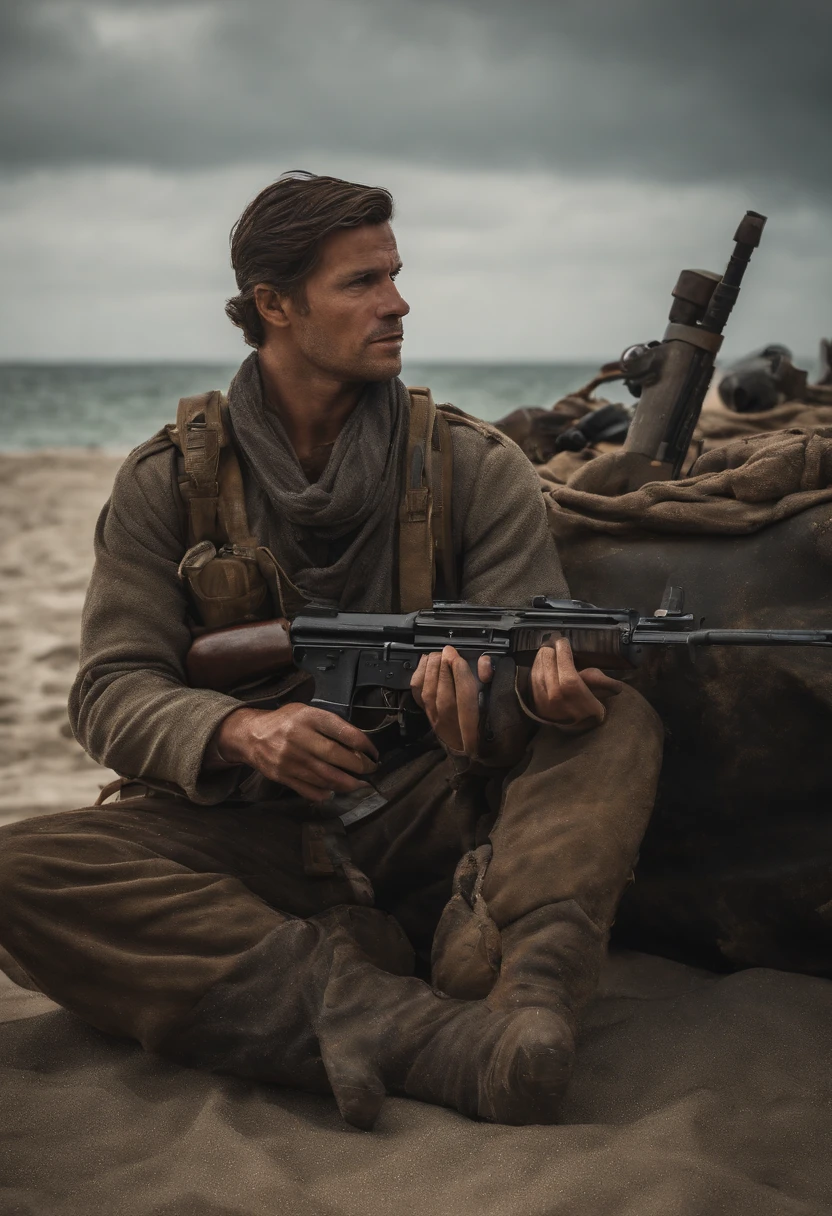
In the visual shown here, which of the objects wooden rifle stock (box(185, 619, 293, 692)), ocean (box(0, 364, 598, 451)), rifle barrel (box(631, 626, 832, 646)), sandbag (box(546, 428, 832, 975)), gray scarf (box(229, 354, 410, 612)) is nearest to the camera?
rifle barrel (box(631, 626, 832, 646))

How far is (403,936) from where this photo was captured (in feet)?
10.4

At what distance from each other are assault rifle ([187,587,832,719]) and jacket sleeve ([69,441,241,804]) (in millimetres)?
136

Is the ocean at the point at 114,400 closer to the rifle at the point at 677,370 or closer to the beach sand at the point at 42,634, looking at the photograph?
the beach sand at the point at 42,634

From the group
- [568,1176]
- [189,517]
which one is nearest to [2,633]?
[189,517]

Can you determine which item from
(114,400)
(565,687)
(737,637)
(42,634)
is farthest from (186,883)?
(114,400)

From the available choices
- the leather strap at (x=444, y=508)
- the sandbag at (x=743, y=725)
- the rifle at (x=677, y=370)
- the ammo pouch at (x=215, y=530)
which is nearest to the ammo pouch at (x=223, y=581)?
the ammo pouch at (x=215, y=530)

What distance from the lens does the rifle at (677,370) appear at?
411 cm

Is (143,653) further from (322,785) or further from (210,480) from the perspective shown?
(322,785)

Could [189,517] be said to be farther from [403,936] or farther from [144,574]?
[403,936]

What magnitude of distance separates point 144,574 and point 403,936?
1.11m

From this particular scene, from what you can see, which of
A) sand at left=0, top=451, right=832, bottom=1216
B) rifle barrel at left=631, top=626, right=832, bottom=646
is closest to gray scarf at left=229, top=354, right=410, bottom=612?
rifle barrel at left=631, top=626, right=832, bottom=646

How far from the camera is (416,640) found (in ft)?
9.78

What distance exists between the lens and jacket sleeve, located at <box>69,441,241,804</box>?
2.99 meters

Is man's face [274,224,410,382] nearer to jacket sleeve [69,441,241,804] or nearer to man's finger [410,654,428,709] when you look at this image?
jacket sleeve [69,441,241,804]
